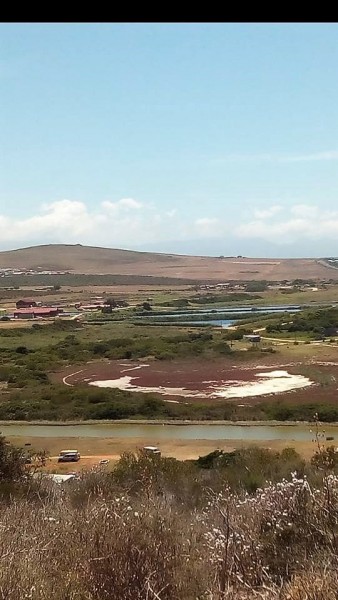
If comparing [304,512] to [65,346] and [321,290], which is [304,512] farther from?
[321,290]

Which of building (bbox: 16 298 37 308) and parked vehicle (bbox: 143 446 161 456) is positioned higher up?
building (bbox: 16 298 37 308)

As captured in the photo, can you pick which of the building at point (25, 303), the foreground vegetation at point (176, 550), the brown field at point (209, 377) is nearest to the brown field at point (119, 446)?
the brown field at point (209, 377)

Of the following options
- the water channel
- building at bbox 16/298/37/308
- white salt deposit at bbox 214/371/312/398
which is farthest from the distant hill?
the water channel

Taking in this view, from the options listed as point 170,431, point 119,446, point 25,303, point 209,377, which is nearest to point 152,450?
point 119,446

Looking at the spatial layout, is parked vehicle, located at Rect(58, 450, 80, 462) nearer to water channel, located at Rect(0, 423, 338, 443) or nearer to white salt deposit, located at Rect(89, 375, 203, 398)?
water channel, located at Rect(0, 423, 338, 443)
